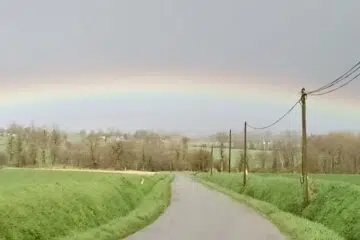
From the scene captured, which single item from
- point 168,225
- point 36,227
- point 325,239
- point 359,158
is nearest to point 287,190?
point 168,225

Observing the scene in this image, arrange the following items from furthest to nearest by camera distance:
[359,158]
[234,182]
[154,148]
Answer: [154,148] → [359,158] → [234,182]

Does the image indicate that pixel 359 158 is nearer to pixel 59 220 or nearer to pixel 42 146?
pixel 42 146

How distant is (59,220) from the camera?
22.6 metres

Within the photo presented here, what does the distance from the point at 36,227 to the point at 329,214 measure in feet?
52.8

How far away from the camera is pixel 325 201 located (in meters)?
31.9

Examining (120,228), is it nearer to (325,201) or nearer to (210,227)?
(210,227)

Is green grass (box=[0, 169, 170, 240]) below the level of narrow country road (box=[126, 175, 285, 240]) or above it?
above

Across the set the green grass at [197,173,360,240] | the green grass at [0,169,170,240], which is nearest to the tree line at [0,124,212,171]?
the green grass at [197,173,360,240]

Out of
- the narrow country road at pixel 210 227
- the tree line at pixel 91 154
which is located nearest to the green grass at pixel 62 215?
the narrow country road at pixel 210 227

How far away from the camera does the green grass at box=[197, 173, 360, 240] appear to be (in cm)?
2509

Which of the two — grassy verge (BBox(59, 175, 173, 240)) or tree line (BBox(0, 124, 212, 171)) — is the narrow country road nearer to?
grassy verge (BBox(59, 175, 173, 240))

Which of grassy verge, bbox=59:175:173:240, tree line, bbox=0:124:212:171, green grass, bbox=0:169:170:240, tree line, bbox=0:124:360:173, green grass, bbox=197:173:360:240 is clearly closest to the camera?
green grass, bbox=0:169:170:240

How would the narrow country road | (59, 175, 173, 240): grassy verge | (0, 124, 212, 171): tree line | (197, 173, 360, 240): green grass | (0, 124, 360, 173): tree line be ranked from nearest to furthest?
(59, 175, 173, 240): grassy verge < the narrow country road < (197, 173, 360, 240): green grass < (0, 124, 360, 173): tree line < (0, 124, 212, 171): tree line

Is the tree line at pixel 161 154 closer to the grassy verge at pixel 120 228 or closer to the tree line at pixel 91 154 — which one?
the tree line at pixel 91 154
